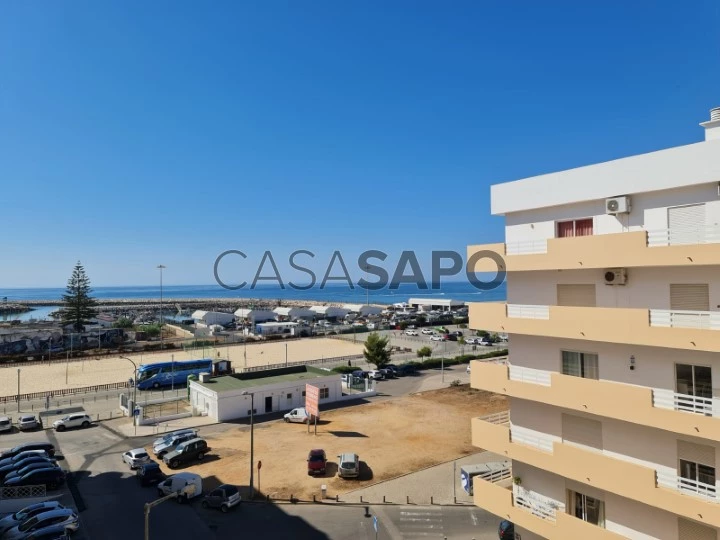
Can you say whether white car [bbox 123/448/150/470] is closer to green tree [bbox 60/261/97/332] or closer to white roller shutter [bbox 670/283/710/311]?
white roller shutter [bbox 670/283/710/311]

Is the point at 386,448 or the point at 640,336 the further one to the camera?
the point at 386,448

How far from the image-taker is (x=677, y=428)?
33.1 feet

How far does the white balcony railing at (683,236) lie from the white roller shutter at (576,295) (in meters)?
2.06

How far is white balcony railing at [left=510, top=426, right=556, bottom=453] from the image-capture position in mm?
13070

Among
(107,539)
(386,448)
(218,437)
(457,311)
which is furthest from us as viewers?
(457,311)

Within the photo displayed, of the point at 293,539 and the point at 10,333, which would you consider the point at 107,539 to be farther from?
the point at 10,333

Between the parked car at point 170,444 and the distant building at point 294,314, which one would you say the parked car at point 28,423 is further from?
the distant building at point 294,314

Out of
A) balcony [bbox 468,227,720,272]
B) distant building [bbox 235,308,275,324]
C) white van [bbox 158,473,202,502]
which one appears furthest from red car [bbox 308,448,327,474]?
distant building [bbox 235,308,275,324]

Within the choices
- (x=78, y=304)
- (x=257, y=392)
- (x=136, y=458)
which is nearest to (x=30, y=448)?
(x=136, y=458)

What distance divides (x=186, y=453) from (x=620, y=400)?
24290mm

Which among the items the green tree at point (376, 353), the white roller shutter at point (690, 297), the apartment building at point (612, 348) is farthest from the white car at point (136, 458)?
the green tree at point (376, 353)

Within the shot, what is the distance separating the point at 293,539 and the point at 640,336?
49.7 feet

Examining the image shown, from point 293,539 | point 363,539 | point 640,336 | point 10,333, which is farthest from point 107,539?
point 10,333

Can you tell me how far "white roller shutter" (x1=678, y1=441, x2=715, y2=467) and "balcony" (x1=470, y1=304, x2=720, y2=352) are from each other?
7.93 feet
